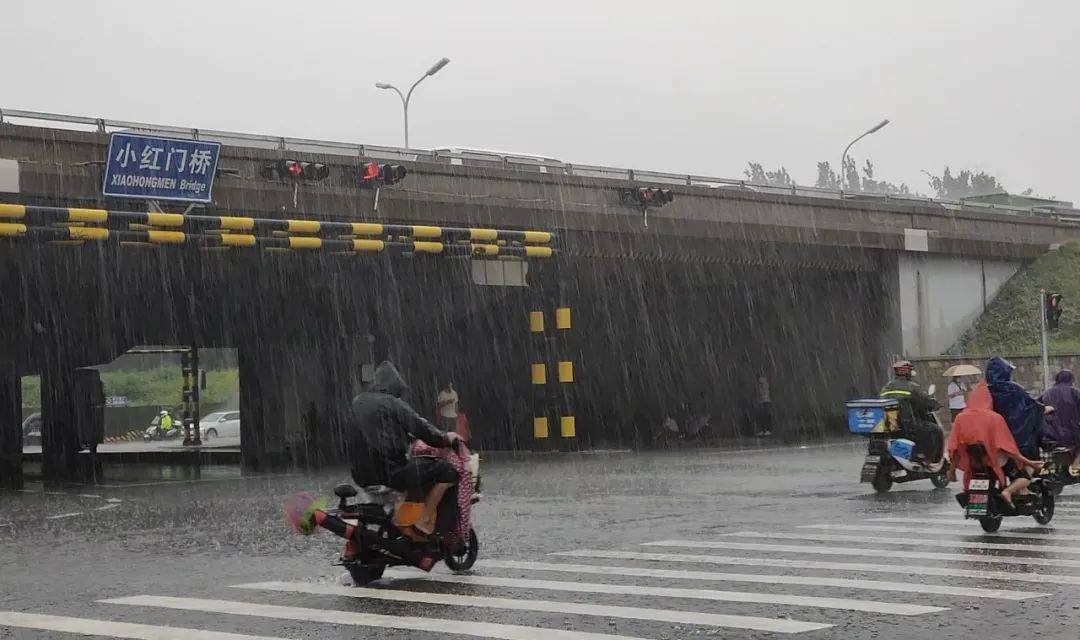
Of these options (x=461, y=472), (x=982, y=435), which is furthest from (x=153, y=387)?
(x=461, y=472)

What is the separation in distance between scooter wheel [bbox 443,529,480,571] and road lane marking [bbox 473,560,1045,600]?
35 centimetres

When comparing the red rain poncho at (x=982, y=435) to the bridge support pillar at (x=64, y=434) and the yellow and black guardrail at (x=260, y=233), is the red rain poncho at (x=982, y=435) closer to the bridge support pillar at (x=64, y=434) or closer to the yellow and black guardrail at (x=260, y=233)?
the yellow and black guardrail at (x=260, y=233)

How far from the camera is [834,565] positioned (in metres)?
11.0

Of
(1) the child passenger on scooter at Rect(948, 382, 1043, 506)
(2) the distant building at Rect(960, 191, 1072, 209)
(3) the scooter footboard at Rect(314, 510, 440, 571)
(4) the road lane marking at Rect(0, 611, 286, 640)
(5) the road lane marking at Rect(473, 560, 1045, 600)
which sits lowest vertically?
(5) the road lane marking at Rect(473, 560, 1045, 600)

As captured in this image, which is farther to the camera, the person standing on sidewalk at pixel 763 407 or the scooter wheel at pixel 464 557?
the person standing on sidewalk at pixel 763 407

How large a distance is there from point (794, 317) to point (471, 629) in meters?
32.9

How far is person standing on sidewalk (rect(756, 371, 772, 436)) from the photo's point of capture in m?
40.0

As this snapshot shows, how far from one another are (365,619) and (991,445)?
6705 millimetres

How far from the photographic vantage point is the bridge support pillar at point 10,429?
29.0m

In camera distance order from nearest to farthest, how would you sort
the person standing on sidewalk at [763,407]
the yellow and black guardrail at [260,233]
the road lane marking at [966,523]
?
the road lane marking at [966,523], the yellow and black guardrail at [260,233], the person standing on sidewalk at [763,407]

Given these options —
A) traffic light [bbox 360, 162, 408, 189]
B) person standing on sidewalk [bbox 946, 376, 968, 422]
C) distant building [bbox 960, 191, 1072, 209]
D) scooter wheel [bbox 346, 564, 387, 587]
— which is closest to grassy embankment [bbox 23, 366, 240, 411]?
distant building [bbox 960, 191, 1072, 209]

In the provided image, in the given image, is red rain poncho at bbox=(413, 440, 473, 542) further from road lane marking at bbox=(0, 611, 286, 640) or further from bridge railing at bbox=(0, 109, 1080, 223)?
bridge railing at bbox=(0, 109, 1080, 223)

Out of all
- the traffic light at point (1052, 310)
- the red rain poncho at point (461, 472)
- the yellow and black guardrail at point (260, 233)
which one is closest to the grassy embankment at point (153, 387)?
the yellow and black guardrail at point (260, 233)

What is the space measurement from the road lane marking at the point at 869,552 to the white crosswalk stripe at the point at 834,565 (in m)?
0.53
